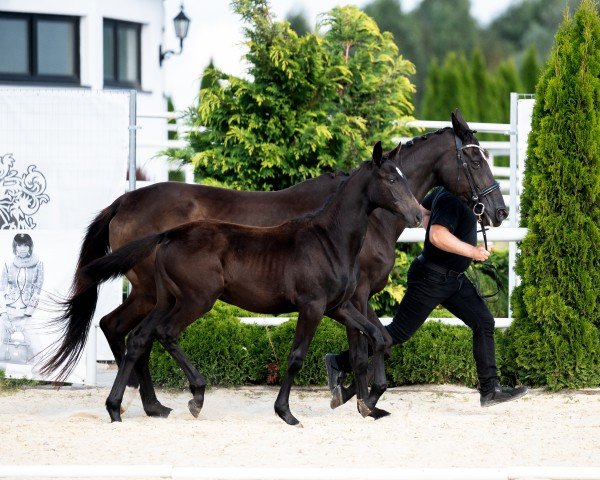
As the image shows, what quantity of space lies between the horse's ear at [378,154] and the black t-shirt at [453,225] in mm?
669

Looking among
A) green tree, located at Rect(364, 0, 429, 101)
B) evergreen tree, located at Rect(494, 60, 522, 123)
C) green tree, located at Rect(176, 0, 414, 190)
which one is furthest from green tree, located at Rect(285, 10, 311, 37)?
green tree, located at Rect(176, 0, 414, 190)

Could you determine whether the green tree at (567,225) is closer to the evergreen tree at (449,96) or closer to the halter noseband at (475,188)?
the halter noseband at (475,188)

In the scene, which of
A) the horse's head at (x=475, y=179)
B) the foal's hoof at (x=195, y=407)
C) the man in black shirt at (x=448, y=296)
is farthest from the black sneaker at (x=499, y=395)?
the foal's hoof at (x=195, y=407)

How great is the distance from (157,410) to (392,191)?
2.15 m

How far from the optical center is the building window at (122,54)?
21.5 metres

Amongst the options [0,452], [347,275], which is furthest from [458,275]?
[0,452]

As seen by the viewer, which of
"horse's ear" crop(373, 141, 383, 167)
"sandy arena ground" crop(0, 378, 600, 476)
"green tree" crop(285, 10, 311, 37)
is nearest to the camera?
"sandy arena ground" crop(0, 378, 600, 476)

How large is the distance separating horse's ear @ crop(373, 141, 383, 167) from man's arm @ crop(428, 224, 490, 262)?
0.65 metres

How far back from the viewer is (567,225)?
329 inches

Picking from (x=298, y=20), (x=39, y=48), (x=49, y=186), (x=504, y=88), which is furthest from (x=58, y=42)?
(x=298, y=20)

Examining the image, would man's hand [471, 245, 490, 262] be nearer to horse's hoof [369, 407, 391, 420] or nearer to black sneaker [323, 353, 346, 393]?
horse's hoof [369, 407, 391, 420]

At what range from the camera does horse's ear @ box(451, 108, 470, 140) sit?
749 cm

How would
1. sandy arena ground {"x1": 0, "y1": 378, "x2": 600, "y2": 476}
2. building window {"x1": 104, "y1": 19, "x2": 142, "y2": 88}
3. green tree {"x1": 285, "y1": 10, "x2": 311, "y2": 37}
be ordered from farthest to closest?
green tree {"x1": 285, "y1": 10, "x2": 311, "y2": 37} < building window {"x1": 104, "y1": 19, "x2": 142, "y2": 88} < sandy arena ground {"x1": 0, "y1": 378, "x2": 600, "y2": 476}

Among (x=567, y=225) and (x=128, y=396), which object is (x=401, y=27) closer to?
(x=567, y=225)
